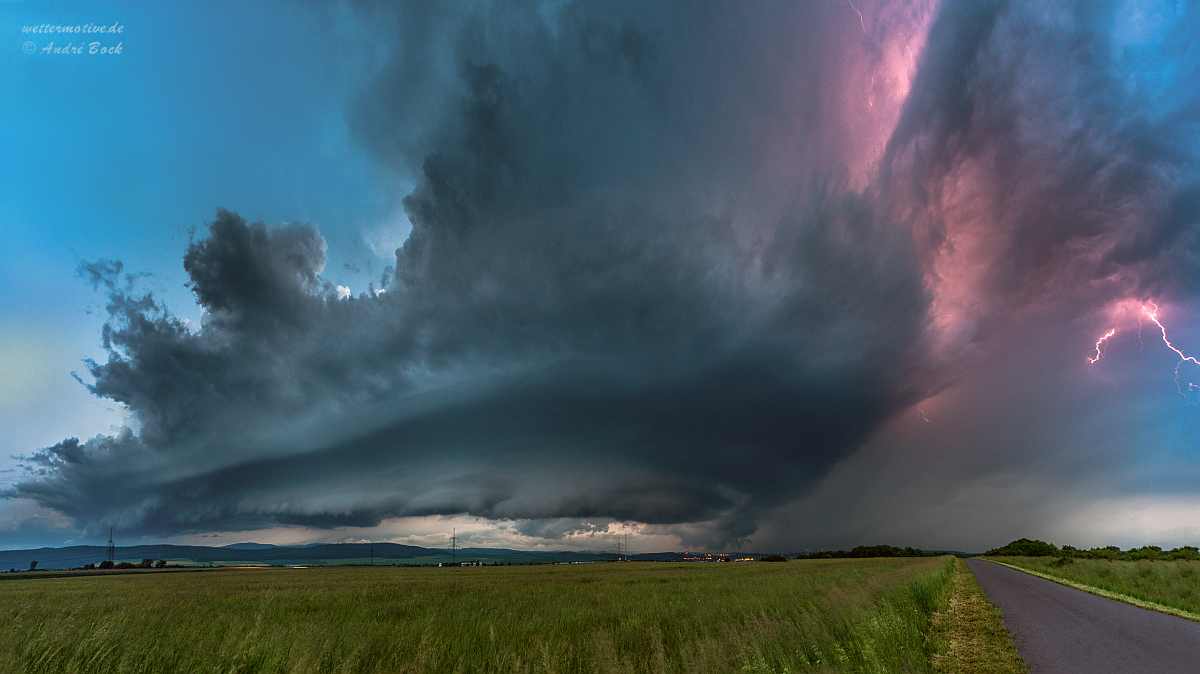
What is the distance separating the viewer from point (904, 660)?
1069 centimetres

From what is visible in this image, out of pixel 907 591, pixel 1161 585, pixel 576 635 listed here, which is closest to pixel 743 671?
pixel 576 635

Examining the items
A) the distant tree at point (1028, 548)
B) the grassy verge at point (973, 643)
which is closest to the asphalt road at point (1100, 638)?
the grassy verge at point (973, 643)

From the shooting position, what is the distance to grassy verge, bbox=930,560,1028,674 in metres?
11.0

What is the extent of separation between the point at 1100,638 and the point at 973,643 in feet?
13.0

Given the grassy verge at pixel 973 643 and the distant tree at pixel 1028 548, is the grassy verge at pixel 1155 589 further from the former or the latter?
the distant tree at pixel 1028 548

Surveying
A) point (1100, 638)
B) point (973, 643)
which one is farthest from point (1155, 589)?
point (973, 643)

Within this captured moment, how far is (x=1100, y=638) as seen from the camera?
1390 cm

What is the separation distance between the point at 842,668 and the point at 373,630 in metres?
13.4

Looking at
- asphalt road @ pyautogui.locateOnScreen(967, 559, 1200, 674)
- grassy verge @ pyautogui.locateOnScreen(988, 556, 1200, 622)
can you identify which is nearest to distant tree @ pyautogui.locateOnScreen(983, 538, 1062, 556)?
grassy verge @ pyautogui.locateOnScreen(988, 556, 1200, 622)

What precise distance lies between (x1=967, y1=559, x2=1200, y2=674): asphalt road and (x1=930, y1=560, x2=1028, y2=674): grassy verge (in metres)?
0.36

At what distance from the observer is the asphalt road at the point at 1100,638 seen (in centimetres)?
1103

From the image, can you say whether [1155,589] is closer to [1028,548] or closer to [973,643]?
[973,643]

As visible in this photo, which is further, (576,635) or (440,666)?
(576,635)

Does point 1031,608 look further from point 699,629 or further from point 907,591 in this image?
point 699,629
